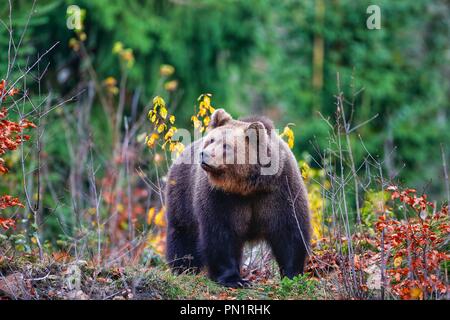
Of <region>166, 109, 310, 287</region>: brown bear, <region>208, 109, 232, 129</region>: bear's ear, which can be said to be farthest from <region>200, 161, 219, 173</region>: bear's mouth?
<region>208, 109, 232, 129</region>: bear's ear

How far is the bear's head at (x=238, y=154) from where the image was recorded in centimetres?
728

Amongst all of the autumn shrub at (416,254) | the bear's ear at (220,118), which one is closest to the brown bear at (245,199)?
the bear's ear at (220,118)

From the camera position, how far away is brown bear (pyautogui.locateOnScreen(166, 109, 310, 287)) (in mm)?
7285

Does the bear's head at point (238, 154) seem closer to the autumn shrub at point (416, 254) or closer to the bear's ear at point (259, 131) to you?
the bear's ear at point (259, 131)

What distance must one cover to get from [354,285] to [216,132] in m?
2.20

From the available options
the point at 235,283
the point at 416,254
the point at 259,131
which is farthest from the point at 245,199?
the point at 416,254

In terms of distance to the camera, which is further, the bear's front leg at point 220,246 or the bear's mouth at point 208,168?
the bear's front leg at point 220,246

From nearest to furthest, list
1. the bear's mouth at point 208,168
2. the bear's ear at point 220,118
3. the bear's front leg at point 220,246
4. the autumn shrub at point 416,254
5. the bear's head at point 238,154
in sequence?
the autumn shrub at point 416,254 < the bear's mouth at point 208,168 < the bear's head at point 238,154 < the bear's front leg at point 220,246 < the bear's ear at point 220,118

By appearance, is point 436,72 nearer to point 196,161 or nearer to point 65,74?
point 65,74

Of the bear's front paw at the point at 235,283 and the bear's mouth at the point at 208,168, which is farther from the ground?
the bear's mouth at the point at 208,168

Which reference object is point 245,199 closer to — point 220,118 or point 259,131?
point 259,131

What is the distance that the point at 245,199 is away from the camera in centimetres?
743

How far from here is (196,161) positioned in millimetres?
8164
